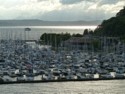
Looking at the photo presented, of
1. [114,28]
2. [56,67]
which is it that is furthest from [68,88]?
[114,28]

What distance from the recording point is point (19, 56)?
190 feet

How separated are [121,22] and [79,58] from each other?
30.7 meters

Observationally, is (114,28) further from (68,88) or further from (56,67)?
(68,88)

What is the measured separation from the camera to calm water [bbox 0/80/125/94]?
39344 millimetres

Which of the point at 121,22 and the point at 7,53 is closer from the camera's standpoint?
the point at 7,53

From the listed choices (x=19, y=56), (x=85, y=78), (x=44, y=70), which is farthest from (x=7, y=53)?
(x=85, y=78)

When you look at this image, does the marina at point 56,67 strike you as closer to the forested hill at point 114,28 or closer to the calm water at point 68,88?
the calm water at point 68,88

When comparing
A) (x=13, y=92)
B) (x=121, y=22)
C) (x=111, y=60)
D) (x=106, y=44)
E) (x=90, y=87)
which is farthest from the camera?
(x=121, y=22)

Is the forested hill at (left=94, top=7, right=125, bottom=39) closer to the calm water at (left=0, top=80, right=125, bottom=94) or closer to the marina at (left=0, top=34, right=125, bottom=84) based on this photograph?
the marina at (left=0, top=34, right=125, bottom=84)

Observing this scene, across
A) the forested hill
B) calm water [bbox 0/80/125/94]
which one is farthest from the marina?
the forested hill

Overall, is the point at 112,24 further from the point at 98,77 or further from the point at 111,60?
the point at 98,77

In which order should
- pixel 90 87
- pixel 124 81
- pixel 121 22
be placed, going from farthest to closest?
1. pixel 121 22
2. pixel 124 81
3. pixel 90 87

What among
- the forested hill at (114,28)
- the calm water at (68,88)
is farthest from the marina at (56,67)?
the forested hill at (114,28)

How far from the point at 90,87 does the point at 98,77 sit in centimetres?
408
